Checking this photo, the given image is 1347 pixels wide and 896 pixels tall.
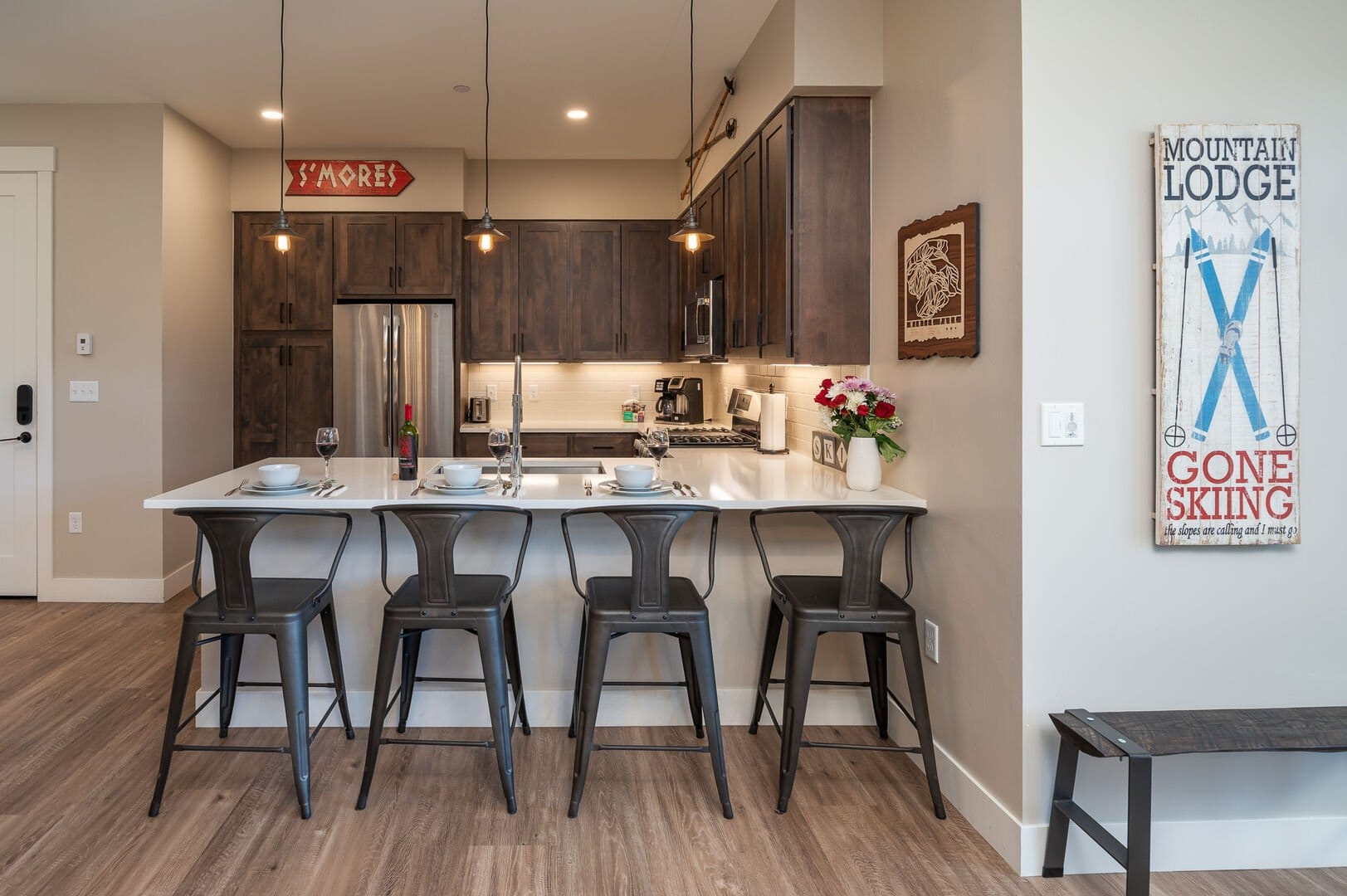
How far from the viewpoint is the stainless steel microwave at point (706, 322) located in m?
4.52

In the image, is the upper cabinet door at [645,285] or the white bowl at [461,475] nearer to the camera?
the white bowl at [461,475]

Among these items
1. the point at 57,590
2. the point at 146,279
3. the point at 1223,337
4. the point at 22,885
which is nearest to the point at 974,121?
the point at 1223,337

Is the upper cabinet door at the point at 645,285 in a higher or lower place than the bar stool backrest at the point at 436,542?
higher

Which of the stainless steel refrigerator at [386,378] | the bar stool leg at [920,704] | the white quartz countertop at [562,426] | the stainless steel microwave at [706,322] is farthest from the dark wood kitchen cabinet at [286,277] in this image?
the bar stool leg at [920,704]

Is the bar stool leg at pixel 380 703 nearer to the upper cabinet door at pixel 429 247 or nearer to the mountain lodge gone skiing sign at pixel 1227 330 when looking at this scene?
the mountain lodge gone skiing sign at pixel 1227 330

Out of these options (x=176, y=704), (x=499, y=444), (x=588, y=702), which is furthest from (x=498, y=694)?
(x=176, y=704)

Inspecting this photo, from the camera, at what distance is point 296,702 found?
96.9 inches

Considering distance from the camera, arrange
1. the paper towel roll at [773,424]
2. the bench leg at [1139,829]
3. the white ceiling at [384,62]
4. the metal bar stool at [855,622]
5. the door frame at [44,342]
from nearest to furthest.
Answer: the bench leg at [1139,829], the metal bar stool at [855,622], the white ceiling at [384,62], the paper towel roll at [773,424], the door frame at [44,342]

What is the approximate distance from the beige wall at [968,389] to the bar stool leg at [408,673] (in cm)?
178

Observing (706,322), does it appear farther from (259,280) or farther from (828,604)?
(259,280)

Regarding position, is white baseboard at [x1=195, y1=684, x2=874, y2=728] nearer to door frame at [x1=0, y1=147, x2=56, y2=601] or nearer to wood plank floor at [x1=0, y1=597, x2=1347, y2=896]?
wood plank floor at [x1=0, y1=597, x2=1347, y2=896]

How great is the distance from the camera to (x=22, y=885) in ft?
6.90

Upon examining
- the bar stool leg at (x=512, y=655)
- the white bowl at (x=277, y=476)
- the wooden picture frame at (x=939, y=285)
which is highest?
the wooden picture frame at (x=939, y=285)

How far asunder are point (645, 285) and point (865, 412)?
10.8 ft
